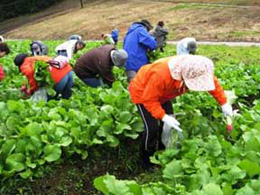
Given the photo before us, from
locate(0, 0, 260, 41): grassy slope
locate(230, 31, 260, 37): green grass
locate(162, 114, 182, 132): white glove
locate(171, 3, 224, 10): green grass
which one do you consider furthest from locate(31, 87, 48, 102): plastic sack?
locate(171, 3, 224, 10): green grass

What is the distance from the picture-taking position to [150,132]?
5.16m

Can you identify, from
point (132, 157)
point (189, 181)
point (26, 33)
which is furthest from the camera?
point (26, 33)

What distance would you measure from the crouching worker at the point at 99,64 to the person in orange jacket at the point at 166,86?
155cm

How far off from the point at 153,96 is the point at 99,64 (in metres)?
2.23

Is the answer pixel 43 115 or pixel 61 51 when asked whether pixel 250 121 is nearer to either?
pixel 43 115

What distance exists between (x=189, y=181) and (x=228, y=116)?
139cm

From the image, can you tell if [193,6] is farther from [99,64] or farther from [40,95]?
[40,95]

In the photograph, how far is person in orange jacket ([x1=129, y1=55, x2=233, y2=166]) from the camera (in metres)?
4.30

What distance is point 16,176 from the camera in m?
4.92

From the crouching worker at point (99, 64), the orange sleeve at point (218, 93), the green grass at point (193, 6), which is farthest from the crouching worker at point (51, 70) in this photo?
the green grass at point (193, 6)

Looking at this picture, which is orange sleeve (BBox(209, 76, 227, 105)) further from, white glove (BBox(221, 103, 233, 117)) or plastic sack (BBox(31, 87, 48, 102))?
plastic sack (BBox(31, 87, 48, 102))

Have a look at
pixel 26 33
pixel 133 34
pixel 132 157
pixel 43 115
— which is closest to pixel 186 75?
pixel 132 157

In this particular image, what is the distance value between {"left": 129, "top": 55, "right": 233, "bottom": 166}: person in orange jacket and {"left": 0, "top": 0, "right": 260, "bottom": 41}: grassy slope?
12.3 metres

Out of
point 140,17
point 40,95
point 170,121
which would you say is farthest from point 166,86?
point 140,17
